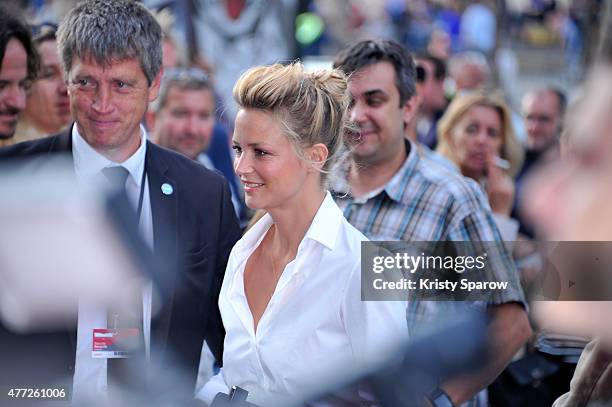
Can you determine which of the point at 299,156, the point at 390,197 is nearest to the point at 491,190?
the point at 390,197

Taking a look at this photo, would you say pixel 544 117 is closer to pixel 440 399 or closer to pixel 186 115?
pixel 186 115

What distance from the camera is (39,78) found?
3588mm

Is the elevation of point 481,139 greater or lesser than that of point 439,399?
greater

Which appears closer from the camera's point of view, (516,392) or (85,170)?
(85,170)

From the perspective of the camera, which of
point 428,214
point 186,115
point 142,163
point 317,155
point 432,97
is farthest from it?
point 432,97

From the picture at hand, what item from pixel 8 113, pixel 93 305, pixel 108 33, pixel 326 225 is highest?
pixel 108 33

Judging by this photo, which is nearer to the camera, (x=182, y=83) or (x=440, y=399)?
(x=440, y=399)

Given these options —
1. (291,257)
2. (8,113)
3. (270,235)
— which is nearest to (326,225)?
(291,257)

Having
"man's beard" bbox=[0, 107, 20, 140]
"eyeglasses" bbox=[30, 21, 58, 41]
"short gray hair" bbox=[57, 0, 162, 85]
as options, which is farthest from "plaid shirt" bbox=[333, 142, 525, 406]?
"eyeglasses" bbox=[30, 21, 58, 41]

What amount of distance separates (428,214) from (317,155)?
69cm

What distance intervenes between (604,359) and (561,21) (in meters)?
13.2

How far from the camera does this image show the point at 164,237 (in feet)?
8.14

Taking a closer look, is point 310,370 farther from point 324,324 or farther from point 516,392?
point 516,392

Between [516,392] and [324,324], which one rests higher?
[324,324]
